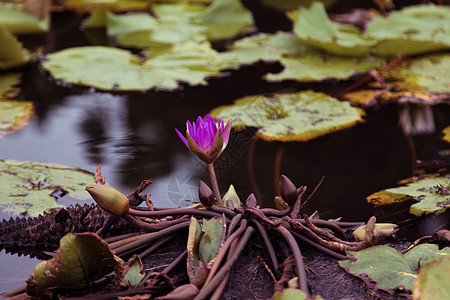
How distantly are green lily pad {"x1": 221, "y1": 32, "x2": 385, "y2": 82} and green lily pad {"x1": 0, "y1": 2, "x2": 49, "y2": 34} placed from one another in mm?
1031

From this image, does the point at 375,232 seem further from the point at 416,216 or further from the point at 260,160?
the point at 260,160

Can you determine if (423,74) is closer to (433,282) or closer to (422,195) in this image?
(422,195)

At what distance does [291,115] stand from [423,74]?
68 centimetres

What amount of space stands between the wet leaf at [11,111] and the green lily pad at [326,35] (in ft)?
3.83

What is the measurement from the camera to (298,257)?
2.51ft

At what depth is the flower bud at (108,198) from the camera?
0.80 meters

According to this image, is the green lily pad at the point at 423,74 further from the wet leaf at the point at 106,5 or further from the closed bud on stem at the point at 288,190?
the wet leaf at the point at 106,5

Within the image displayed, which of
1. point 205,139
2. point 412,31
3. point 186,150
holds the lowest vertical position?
point 186,150

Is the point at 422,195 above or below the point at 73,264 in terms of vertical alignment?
below

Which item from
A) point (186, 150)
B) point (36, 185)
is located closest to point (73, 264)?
point (36, 185)

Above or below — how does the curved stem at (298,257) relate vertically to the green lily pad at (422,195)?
above

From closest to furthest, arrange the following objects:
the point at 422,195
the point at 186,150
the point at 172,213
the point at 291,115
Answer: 1. the point at 172,213
2. the point at 422,195
3. the point at 186,150
4. the point at 291,115

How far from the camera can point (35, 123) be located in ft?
5.27

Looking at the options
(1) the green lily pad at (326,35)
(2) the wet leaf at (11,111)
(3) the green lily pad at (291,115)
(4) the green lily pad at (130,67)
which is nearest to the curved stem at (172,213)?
(3) the green lily pad at (291,115)
